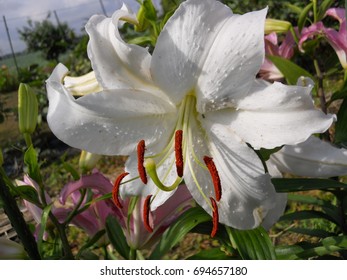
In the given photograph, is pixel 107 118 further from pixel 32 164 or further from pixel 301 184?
pixel 301 184

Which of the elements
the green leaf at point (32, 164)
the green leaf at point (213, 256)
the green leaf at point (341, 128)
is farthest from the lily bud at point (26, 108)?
the green leaf at point (341, 128)

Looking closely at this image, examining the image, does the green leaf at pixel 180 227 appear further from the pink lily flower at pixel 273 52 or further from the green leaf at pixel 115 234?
the pink lily flower at pixel 273 52

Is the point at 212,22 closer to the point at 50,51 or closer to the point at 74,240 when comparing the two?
the point at 74,240

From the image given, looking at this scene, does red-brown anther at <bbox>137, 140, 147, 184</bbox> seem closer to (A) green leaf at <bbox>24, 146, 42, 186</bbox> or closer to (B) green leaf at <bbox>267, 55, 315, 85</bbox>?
(A) green leaf at <bbox>24, 146, 42, 186</bbox>

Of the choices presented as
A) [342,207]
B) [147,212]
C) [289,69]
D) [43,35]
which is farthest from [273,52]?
[43,35]

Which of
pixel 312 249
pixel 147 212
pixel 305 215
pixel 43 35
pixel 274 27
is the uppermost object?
pixel 274 27

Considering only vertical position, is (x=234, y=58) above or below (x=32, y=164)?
above

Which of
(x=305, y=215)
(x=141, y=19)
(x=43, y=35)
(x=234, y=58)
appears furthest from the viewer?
(x=43, y=35)
